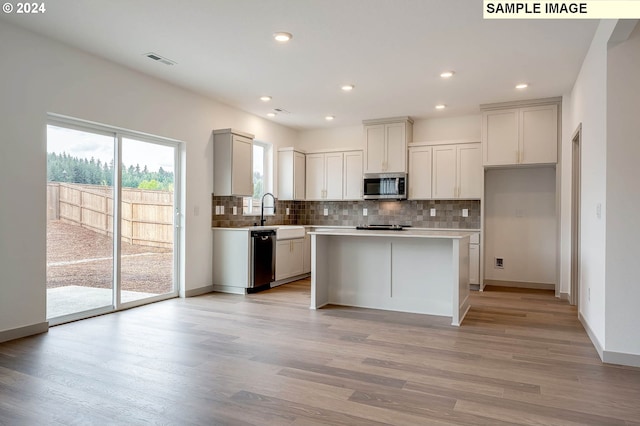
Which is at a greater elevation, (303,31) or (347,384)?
(303,31)

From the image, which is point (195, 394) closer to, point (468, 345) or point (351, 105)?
point (468, 345)

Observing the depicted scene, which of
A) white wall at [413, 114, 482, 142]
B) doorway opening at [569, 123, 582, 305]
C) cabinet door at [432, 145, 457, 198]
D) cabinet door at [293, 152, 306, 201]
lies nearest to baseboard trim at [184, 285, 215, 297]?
cabinet door at [293, 152, 306, 201]

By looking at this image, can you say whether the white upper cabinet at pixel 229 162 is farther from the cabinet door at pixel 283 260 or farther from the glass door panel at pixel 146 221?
the cabinet door at pixel 283 260

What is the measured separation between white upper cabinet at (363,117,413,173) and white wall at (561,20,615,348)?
2586 mm

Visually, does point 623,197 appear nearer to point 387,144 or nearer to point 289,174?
point 387,144

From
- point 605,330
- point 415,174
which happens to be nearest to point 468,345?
point 605,330

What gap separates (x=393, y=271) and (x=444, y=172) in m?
2.59

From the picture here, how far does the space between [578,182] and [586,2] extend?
8.09ft

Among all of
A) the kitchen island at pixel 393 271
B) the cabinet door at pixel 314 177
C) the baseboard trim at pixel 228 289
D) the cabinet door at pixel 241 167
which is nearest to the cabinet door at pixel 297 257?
the cabinet door at pixel 314 177

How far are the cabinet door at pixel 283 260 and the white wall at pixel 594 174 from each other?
3.95m

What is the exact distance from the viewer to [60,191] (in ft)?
13.5

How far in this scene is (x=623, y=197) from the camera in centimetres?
310

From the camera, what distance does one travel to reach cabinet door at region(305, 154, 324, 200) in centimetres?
770

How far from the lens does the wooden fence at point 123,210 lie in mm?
4125
